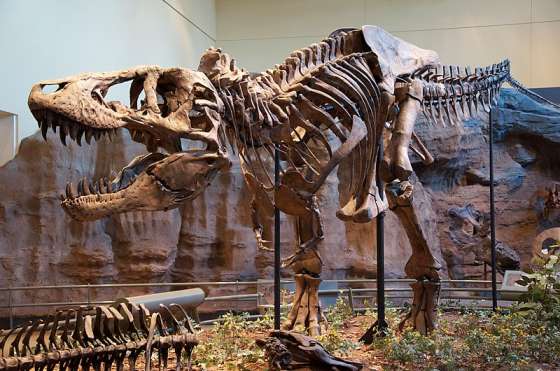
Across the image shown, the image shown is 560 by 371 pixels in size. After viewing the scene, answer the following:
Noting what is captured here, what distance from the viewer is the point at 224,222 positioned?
9062 mm

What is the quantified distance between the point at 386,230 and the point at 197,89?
6.58 m

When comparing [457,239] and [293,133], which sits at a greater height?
[293,133]

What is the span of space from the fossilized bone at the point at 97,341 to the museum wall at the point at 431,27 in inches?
237

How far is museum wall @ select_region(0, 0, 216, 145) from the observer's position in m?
6.13

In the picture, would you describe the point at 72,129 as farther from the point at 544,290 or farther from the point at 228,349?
the point at 544,290

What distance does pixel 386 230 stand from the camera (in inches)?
389

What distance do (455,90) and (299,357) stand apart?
3732mm

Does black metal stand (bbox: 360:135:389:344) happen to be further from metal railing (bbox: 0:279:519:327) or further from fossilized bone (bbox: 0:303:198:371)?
fossilized bone (bbox: 0:303:198:371)

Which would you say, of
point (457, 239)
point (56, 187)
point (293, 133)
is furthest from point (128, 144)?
point (457, 239)

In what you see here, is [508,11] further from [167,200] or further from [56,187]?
[167,200]

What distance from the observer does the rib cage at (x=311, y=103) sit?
436 centimetres

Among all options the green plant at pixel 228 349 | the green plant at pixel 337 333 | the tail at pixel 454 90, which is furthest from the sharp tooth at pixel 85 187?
the tail at pixel 454 90

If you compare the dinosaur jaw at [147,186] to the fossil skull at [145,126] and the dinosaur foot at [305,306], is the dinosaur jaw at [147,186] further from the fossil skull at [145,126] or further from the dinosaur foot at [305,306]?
the dinosaur foot at [305,306]

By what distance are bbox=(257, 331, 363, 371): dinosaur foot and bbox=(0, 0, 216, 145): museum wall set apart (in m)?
3.54
